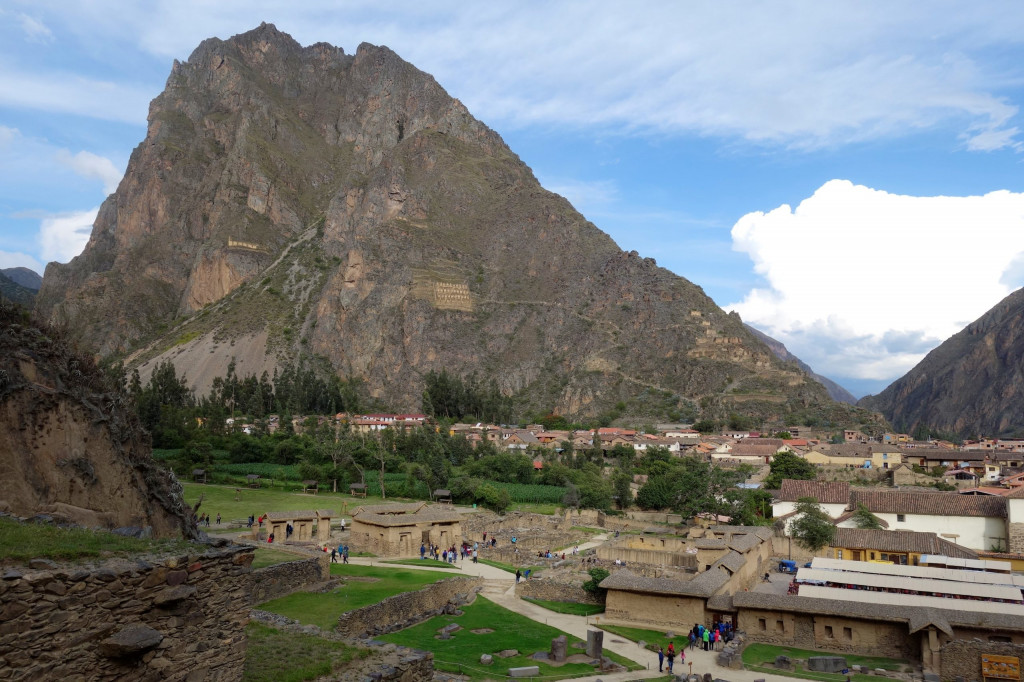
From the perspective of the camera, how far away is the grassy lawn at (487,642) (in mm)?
22047

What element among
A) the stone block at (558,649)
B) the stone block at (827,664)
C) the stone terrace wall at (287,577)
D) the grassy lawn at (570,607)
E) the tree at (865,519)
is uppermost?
the tree at (865,519)

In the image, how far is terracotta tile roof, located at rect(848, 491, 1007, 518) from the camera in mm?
47469

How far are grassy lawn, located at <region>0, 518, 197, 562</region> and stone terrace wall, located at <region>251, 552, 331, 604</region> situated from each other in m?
16.5

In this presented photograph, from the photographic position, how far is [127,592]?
8156 millimetres

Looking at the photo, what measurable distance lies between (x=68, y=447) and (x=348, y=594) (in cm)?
1233

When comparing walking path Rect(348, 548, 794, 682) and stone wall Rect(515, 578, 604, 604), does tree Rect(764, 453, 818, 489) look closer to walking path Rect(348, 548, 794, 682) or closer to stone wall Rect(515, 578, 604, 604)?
walking path Rect(348, 548, 794, 682)

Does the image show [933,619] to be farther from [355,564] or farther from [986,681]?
[355,564]

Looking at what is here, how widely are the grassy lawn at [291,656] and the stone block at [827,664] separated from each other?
60.5ft

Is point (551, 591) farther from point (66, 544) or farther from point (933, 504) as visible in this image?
point (933, 504)

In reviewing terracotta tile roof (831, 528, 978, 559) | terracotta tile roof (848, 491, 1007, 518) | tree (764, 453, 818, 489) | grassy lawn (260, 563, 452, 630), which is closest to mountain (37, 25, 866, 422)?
tree (764, 453, 818, 489)

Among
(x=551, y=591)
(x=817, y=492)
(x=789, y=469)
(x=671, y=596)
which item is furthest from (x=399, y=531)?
(x=789, y=469)

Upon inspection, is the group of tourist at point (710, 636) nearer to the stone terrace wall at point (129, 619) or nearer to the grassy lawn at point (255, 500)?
the stone terrace wall at point (129, 619)

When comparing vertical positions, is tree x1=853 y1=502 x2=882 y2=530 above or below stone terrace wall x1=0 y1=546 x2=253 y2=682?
below

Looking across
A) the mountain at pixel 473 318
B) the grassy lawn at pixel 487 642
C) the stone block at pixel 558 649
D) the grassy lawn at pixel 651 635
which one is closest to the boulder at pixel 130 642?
the grassy lawn at pixel 487 642
